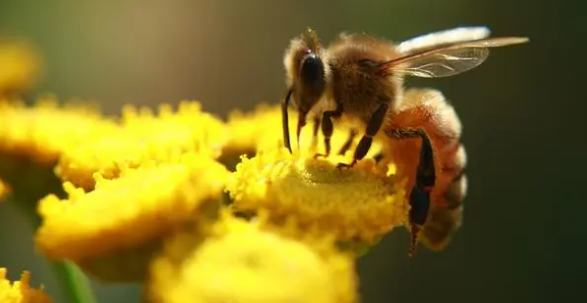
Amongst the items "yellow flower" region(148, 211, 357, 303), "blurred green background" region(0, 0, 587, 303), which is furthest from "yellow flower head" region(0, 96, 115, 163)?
"blurred green background" region(0, 0, 587, 303)

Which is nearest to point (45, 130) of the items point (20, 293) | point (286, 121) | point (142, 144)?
point (142, 144)

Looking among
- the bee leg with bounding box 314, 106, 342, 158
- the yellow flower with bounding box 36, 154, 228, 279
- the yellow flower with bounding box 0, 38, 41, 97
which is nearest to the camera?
the yellow flower with bounding box 36, 154, 228, 279

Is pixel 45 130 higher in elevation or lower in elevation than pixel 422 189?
higher

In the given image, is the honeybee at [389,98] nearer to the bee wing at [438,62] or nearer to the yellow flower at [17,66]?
the bee wing at [438,62]

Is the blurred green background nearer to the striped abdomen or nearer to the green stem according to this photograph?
the green stem

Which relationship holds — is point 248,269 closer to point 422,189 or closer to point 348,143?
point 422,189

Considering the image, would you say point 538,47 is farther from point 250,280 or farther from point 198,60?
point 250,280
